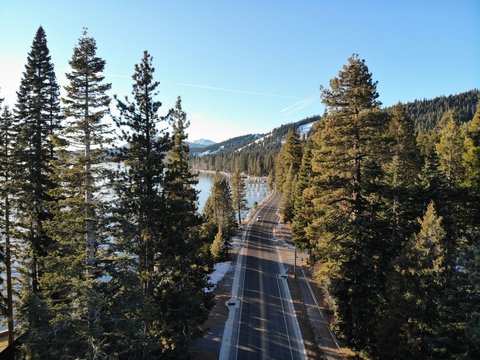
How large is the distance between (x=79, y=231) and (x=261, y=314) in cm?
2100

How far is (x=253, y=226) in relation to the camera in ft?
215

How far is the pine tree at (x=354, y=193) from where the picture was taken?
1666 centimetres

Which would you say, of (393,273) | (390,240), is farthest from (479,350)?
(390,240)

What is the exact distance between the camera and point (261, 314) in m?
28.7

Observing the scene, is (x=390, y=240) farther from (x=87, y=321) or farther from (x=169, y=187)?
(x=87, y=321)

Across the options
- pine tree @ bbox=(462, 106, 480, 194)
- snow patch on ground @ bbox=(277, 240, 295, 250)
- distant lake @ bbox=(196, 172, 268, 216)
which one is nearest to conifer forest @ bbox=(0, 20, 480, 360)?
pine tree @ bbox=(462, 106, 480, 194)

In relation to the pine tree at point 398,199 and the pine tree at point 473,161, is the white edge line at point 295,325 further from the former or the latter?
the pine tree at point 473,161

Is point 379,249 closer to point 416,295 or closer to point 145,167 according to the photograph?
point 416,295

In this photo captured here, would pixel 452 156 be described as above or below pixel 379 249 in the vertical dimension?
above

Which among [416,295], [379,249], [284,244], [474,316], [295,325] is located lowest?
[295,325]

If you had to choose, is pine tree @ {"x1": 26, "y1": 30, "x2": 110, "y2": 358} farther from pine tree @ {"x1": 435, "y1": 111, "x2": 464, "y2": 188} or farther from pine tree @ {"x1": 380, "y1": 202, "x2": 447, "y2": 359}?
pine tree @ {"x1": 435, "y1": 111, "x2": 464, "y2": 188}

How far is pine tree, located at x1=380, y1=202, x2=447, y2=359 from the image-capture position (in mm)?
12859

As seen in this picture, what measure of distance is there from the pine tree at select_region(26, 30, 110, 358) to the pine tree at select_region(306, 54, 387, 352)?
11.4 m

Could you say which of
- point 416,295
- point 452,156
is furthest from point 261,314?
point 452,156
